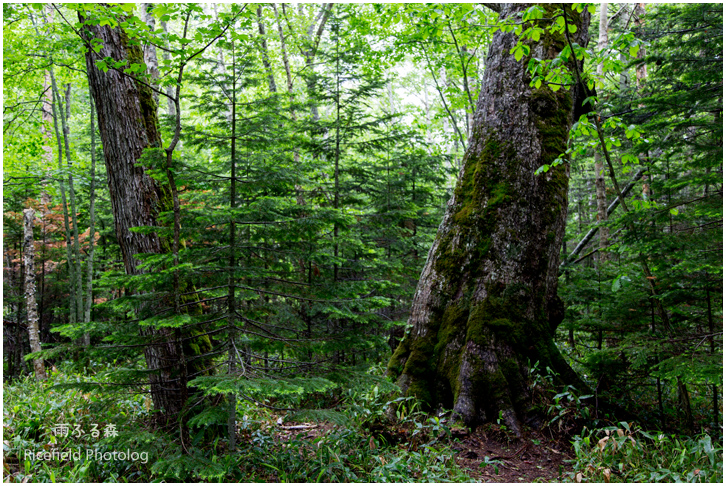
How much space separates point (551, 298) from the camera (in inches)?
185

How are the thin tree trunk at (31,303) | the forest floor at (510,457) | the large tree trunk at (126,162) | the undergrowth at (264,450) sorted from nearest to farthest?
the undergrowth at (264,450) → the forest floor at (510,457) → the large tree trunk at (126,162) → the thin tree trunk at (31,303)

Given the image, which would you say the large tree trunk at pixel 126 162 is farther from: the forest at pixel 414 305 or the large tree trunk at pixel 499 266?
the large tree trunk at pixel 499 266

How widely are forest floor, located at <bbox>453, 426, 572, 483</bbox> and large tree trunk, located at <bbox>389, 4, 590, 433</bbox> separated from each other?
0.18 m

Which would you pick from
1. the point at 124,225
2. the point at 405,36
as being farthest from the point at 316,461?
the point at 405,36

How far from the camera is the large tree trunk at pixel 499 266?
4141mm

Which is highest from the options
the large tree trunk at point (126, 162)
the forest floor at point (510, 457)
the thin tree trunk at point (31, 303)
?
the large tree trunk at point (126, 162)

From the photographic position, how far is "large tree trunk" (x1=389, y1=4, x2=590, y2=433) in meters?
4.14

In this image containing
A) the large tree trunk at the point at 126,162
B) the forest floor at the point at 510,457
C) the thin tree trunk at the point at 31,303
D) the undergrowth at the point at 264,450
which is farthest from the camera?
the thin tree trunk at the point at 31,303

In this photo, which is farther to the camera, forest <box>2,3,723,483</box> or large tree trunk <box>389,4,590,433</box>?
large tree trunk <box>389,4,590,433</box>

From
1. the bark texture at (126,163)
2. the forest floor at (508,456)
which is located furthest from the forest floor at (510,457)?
the bark texture at (126,163)

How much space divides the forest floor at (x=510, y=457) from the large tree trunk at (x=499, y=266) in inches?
7.2

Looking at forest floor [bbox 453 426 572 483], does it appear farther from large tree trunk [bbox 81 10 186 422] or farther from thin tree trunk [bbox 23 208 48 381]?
thin tree trunk [bbox 23 208 48 381]

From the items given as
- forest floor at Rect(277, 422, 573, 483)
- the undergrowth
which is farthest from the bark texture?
forest floor at Rect(277, 422, 573, 483)

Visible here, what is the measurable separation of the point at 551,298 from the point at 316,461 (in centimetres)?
316
